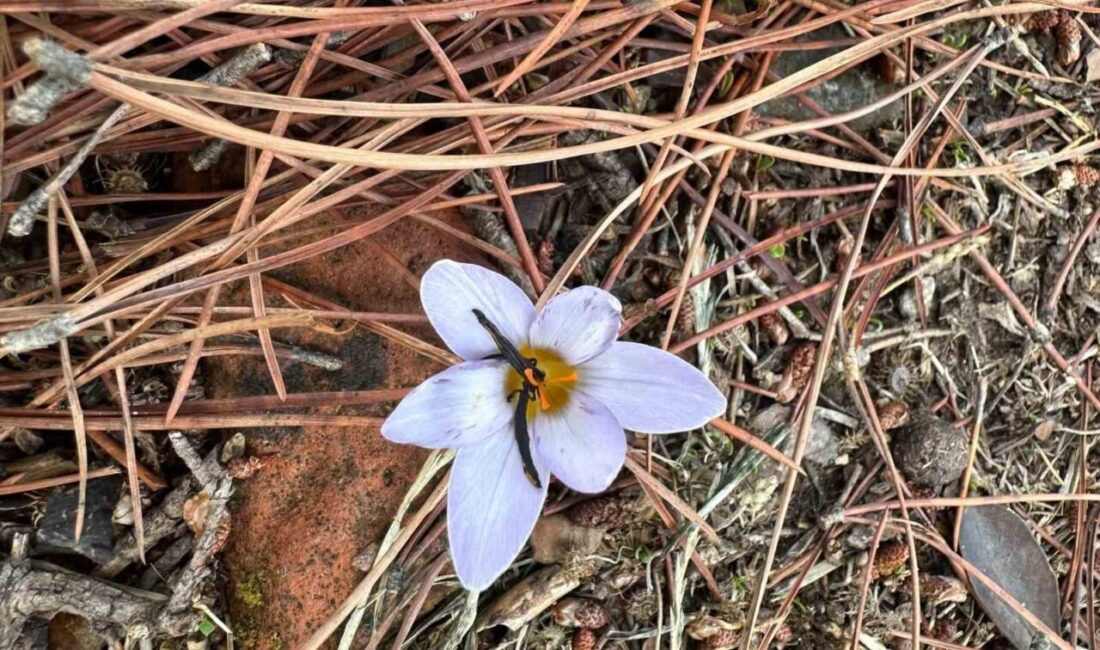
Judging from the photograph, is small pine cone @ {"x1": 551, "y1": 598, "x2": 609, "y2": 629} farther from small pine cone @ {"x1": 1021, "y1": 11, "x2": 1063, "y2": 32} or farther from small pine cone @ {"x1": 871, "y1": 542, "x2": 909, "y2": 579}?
small pine cone @ {"x1": 1021, "y1": 11, "x2": 1063, "y2": 32}

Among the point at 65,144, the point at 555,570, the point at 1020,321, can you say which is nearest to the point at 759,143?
the point at 1020,321

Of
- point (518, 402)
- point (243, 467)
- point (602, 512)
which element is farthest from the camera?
point (602, 512)

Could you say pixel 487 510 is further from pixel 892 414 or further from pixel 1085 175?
pixel 1085 175

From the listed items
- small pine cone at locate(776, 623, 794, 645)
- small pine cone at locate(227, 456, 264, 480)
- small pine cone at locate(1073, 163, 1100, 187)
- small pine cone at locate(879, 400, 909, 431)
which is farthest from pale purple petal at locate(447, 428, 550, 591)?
small pine cone at locate(1073, 163, 1100, 187)

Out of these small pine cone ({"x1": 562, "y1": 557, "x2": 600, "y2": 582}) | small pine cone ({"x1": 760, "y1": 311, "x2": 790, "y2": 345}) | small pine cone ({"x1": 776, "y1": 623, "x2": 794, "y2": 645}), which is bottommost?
small pine cone ({"x1": 776, "y1": 623, "x2": 794, "y2": 645})

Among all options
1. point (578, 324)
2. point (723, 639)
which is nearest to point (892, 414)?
point (723, 639)

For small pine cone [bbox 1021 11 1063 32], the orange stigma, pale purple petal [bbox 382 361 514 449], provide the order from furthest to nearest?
1. small pine cone [bbox 1021 11 1063 32]
2. the orange stigma
3. pale purple petal [bbox 382 361 514 449]
